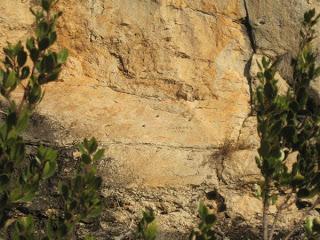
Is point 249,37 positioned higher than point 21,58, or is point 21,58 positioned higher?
point 249,37

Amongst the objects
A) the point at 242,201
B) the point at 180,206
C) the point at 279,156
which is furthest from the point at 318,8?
the point at 279,156

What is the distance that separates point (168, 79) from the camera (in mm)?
6750

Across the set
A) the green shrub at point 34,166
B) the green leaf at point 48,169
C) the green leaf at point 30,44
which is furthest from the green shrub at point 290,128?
the green leaf at point 30,44

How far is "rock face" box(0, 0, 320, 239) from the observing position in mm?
6055

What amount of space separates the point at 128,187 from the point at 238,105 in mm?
1771

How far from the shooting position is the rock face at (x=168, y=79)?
→ 605 centimetres

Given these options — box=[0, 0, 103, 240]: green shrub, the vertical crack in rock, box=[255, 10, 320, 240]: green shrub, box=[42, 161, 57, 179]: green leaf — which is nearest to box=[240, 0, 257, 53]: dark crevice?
the vertical crack in rock

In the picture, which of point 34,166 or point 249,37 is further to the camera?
point 249,37

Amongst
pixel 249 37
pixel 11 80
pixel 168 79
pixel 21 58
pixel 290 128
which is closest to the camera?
pixel 11 80

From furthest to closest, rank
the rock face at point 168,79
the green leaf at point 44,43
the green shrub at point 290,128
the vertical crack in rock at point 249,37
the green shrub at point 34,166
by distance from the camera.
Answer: the vertical crack in rock at point 249,37
the rock face at point 168,79
the green shrub at point 290,128
the green leaf at point 44,43
the green shrub at point 34,166

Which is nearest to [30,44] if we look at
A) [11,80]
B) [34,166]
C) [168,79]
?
[11,80]

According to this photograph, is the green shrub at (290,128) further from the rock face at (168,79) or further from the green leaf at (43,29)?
the rock face at (168,79)

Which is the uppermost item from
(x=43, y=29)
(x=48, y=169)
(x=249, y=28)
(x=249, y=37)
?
(x=249, y=28)

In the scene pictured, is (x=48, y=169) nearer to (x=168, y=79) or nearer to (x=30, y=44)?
(x=30, y=44)
